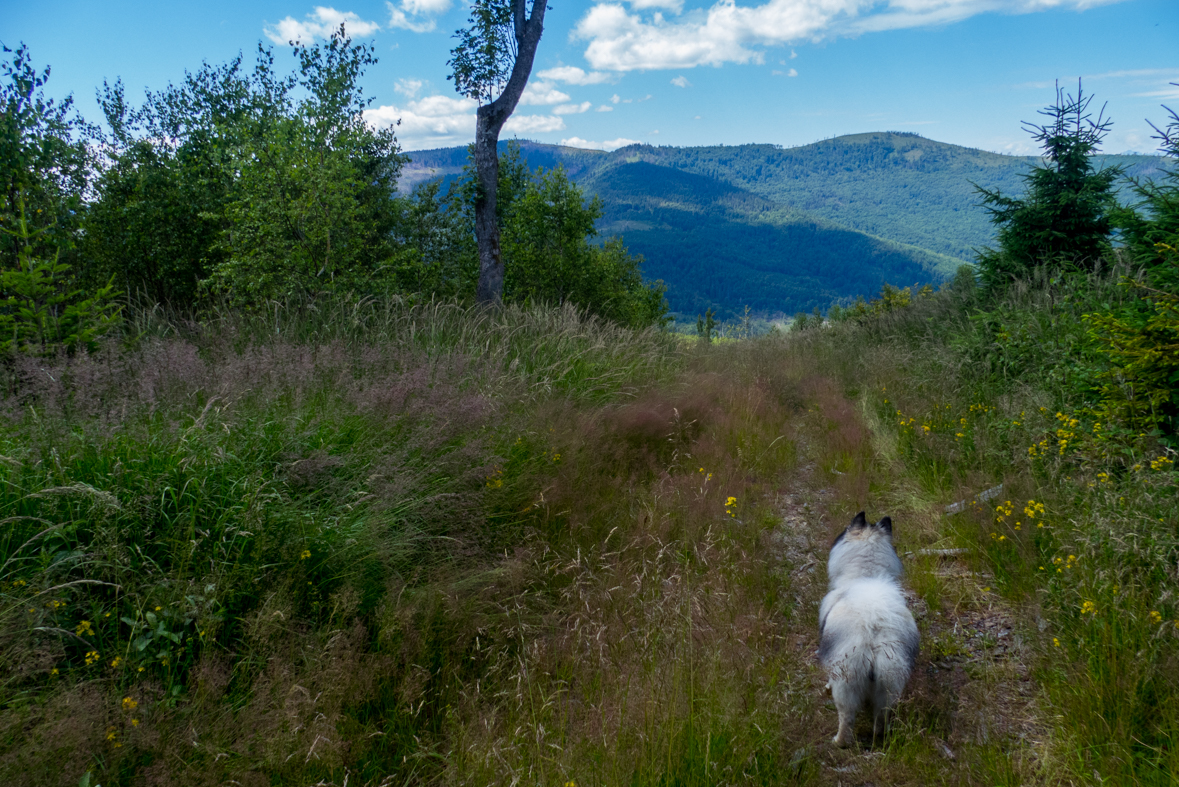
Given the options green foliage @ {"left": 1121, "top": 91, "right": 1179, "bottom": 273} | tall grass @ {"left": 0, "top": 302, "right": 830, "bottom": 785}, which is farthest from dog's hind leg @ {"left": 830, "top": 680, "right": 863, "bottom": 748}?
green foliage @ {"left": 1121, "top": 91, "right": 1179, "bottom": 273}

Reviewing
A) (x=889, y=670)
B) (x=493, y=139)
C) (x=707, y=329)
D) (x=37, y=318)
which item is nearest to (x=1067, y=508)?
(x=889, y=670)

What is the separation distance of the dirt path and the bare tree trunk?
20.1 ft

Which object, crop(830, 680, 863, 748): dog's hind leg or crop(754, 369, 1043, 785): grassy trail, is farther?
crop(830, 680, 863, 748): dog's hind leg

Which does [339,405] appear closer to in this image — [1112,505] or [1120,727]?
[1120,727]

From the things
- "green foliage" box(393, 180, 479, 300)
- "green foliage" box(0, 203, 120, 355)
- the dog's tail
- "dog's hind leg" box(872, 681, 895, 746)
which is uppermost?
"green foliage" box(393, 180, 479, 300)

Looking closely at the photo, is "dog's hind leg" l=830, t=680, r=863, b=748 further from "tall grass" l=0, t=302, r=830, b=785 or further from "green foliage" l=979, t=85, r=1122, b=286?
"green foliage" l=979, t=85, r=1122, b=286

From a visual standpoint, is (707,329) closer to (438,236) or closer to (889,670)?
(438,236)

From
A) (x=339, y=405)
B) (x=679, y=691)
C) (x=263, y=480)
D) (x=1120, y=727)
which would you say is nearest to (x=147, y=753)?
(x=263, y=480)

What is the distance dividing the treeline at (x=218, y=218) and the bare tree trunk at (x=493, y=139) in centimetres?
36

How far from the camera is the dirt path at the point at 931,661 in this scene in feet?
7.19

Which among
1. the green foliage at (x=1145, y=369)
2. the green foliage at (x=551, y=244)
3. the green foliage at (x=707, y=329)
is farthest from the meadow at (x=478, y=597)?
the green foliage at (x=551, y=244)

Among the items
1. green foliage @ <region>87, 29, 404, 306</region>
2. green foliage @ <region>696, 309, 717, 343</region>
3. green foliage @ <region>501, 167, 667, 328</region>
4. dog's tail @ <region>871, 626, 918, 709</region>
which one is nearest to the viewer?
dog's tail @ <region>871, 626, 918, 709</region>

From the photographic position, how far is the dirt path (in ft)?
7.19

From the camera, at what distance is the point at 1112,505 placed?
282 cm
